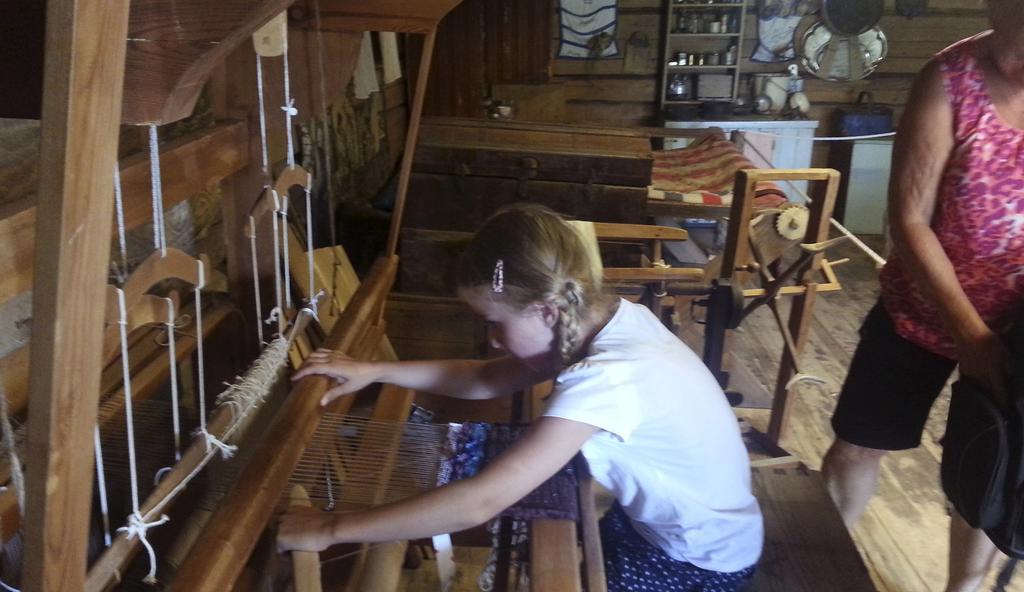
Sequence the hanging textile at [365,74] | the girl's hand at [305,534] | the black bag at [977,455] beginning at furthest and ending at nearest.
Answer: the hanging textile at [365,74], the black bag at [977,455], the girl's hand at [305,534]

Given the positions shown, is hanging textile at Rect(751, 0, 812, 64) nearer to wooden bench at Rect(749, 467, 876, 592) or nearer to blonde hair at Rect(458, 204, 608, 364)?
wooden bench at Rect(749, 467, 876, 592)

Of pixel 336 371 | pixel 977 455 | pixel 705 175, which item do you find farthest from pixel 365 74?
pixel 977 455

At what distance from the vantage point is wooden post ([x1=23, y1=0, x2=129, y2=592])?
421 millimetres

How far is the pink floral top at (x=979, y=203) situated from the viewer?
1214 mm

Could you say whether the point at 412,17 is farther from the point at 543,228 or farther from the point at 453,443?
the point at 453,443

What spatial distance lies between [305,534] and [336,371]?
0.30 metres

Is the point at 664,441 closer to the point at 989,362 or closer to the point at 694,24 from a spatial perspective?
the point at 989,362

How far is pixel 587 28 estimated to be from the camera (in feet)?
16.6

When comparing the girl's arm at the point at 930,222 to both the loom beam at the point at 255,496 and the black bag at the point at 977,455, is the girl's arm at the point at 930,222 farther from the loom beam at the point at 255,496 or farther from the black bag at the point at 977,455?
the loom beam at the point at 255,496

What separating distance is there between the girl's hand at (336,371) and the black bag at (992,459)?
0.89 meters

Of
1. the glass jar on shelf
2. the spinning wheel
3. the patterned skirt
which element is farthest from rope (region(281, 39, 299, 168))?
the glass jar on shelf

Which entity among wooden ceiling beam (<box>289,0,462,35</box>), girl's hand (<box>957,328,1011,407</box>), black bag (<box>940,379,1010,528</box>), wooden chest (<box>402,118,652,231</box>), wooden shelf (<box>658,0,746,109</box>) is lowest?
black bag (<box>940,379,1010,528</box>)

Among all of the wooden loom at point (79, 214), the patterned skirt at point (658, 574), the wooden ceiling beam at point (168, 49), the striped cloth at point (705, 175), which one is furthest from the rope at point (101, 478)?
the striped cloth at point (705, 175)

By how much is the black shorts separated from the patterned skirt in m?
0.43
